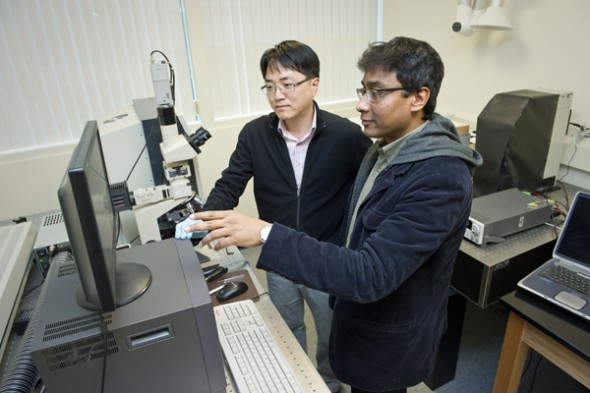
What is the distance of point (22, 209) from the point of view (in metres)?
2.56

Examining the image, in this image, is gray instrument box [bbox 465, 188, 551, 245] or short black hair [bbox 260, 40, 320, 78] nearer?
short black hair [bbox 260, 40, 320, 78]

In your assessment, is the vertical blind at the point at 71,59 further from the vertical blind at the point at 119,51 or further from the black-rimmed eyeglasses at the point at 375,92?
the black-rimmed eyeglasses at the point at 375,92

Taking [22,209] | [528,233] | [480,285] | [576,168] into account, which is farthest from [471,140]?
[22,209]

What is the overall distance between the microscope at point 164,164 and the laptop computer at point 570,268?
4.13 ft

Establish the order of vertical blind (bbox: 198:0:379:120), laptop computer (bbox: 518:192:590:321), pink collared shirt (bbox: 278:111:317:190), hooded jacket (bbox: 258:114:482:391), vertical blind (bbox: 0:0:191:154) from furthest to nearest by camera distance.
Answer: vertical blind (bbox: 198:0:379:120), vertical blind (bbox: 0:0:191:154), pink collared shirt (bbox: 278:111:317:190), laptop computer (bbox: 518:192:590:321), hooded jacket (bbox: 258:114:482:391)

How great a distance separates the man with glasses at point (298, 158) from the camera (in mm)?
1408

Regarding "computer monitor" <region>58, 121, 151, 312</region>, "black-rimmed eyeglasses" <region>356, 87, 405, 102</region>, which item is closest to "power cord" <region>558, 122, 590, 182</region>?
"black-rimmed eyeglasses" <region>356, 87, 405, 102</region>

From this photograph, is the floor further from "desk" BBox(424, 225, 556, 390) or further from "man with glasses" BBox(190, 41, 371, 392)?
"man with glasses" BBox(190, 41, 371, 392)

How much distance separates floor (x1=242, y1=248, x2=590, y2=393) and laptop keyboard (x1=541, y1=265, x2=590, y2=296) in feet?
2.46

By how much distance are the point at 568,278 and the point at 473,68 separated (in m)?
1.71

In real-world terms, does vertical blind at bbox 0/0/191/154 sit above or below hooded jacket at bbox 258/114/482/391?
above

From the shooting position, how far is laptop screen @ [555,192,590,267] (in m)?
1.32

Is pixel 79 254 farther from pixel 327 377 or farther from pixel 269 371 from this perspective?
pixel 327 377

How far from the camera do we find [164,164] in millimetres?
1435
